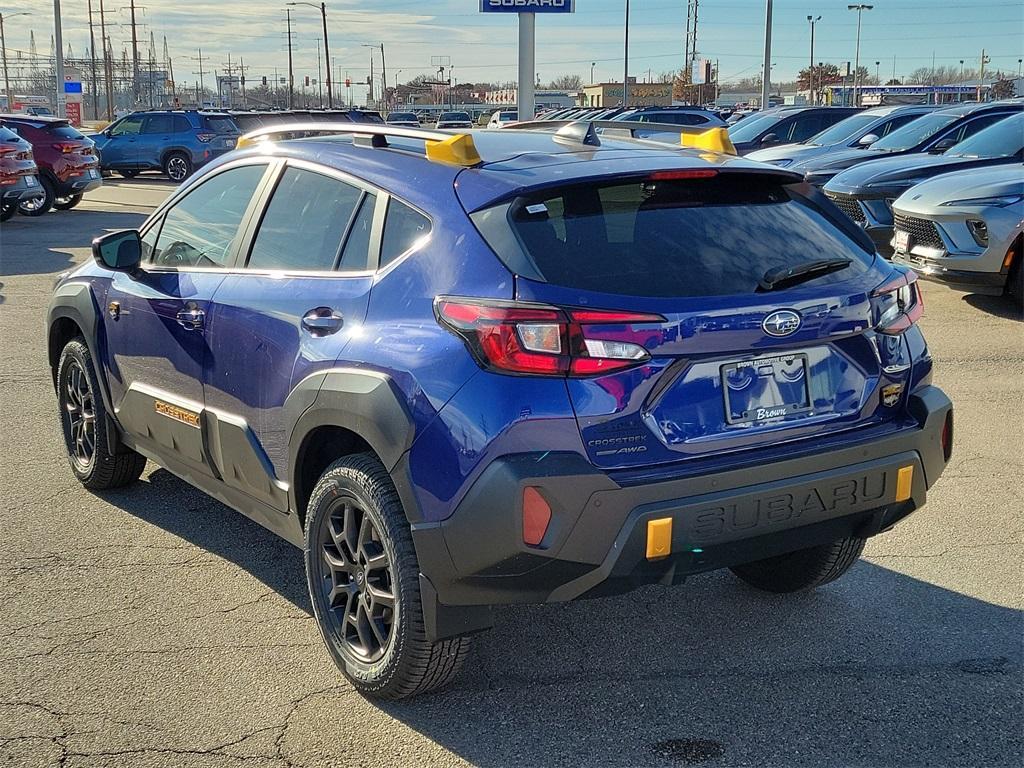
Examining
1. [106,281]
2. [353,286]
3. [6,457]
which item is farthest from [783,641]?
[6,457]

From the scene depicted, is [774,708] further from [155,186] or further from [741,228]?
[155,186]

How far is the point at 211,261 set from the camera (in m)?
4.30

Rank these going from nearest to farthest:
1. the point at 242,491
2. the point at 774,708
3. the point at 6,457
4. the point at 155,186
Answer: the point at 774,708 < the point at 242,491 < the point at 6,457 < the point at 155,186

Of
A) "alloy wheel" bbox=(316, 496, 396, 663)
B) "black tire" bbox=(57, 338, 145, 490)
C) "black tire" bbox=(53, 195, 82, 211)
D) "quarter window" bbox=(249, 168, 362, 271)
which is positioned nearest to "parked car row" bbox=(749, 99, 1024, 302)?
"quarter window" bbox=(249, 168, 362, 271)

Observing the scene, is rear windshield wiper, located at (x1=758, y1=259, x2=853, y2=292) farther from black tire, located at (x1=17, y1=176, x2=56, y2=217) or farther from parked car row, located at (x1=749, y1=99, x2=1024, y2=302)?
black tire, located at (x1=17, y1=176, x2=56, y2=217)

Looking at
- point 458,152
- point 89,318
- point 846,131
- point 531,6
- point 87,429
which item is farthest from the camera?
point 531,6

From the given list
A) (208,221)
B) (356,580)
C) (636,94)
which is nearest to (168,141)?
(208,221)

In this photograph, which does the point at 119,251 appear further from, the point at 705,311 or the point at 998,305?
the point at 998,305

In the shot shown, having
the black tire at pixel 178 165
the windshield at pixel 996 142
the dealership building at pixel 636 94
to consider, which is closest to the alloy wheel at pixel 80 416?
the windshield at pixel 996 142

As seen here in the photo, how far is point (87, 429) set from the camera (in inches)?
210

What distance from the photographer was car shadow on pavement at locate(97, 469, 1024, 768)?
10.3ft

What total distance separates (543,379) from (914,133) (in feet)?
41.6

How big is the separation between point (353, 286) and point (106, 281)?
201 cm

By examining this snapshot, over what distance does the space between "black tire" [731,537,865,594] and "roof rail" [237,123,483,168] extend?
5.72 ft
